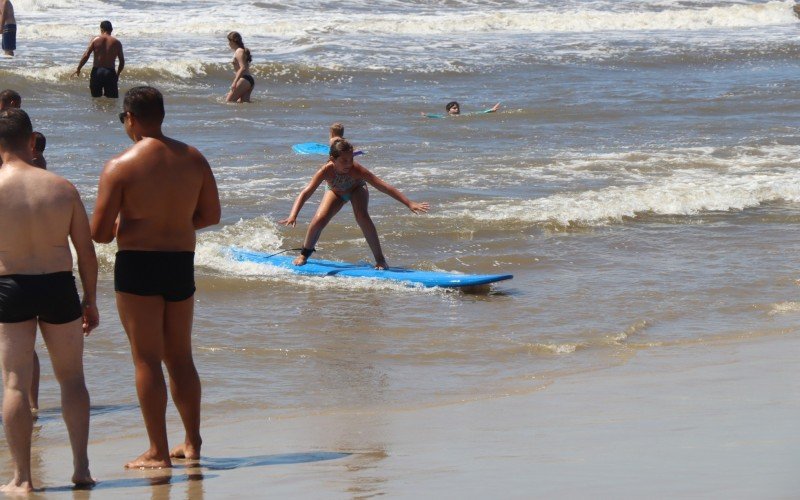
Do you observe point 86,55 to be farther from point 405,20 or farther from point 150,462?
point 150,462

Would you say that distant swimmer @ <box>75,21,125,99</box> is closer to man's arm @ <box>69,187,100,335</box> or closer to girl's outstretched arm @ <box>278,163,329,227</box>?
girl's outstretched arm @ <box>278,163,329,227</box>

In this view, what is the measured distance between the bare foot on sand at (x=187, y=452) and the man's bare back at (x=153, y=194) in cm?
84

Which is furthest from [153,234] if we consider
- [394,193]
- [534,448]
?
[394,193]

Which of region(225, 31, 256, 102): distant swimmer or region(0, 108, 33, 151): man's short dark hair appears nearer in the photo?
region(0, 108, 33, 151): man's short dark hair

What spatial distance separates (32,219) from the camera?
4496 mm

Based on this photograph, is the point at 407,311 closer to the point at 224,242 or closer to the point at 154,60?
the point at 224,242

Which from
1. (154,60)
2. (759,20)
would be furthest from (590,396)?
(759,20)

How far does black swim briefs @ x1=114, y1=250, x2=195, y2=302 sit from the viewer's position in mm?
4852

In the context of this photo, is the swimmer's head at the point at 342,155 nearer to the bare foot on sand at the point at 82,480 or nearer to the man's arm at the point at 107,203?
the man's arm at the point at 107,203

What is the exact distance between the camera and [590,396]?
20.4ft

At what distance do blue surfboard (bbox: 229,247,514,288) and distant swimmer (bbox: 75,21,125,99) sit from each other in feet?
38.4

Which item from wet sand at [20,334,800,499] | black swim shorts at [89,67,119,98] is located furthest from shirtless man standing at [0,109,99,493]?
black swim shorts at [89,67,119,98]

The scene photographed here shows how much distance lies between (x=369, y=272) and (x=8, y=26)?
1779cm

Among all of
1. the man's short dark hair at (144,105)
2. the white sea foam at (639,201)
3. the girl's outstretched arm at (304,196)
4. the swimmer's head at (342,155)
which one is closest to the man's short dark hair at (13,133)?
the man's short dark hair at (144,105)
